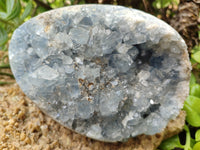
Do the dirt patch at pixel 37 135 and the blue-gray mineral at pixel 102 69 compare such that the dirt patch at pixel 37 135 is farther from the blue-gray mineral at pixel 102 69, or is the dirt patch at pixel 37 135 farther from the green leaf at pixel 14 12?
the green leaf at pixel 14 12

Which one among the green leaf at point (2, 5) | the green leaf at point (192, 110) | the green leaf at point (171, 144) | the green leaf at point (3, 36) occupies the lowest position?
the green leaf at point (171, 144)

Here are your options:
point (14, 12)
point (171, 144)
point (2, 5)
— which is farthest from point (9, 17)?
point (171, 144)

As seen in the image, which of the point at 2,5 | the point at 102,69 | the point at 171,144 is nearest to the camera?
the point at 102,69

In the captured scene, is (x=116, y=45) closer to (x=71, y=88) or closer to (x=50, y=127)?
(x=71, y=88)

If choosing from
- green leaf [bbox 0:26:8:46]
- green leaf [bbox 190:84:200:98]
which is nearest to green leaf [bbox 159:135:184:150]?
green leaf [bbox 190:84:200:98]

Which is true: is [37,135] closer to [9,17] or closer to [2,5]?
[9,17]

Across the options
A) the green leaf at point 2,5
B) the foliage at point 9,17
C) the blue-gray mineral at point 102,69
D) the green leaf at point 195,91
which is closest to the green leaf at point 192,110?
the green leaf at point 195,91

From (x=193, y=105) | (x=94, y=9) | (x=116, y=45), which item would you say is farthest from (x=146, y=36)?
(x=193, y=105)
